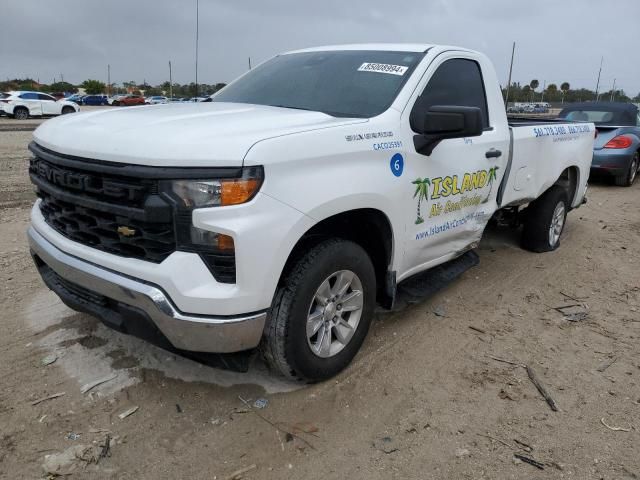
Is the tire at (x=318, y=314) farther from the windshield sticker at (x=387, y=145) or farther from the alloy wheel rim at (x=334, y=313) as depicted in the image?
the windshield sticker at (x=387, y=145)

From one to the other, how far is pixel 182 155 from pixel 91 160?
0.55 metres

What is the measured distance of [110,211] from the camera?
248cm

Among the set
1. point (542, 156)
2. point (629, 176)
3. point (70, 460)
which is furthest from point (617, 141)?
point (70, 460)

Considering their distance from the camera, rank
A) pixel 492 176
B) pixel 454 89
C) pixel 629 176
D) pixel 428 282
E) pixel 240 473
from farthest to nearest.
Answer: pixel 629 176 < pixel 492 176 < pixel 428 282 < pixel 454 89 < pixel 240 473

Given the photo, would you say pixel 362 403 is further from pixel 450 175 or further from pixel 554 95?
pixel 554 95

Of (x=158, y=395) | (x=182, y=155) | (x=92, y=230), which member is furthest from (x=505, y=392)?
(x=92, y=230)

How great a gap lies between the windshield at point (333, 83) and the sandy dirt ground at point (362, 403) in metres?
1.60

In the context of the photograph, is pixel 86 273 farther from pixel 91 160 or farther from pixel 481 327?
pixel 481 327

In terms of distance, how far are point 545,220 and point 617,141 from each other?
5.74 meters

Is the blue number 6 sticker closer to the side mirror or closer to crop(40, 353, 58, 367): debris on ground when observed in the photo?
the side mirror

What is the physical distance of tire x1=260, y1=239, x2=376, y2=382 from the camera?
8.86 feet

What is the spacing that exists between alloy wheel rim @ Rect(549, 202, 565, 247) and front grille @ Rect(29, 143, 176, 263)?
4553 millimetres

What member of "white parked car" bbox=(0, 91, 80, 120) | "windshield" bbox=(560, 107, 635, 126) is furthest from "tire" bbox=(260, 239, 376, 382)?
"white parked car" bbox=(0, 91, 80, 120)

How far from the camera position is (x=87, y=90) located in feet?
246
